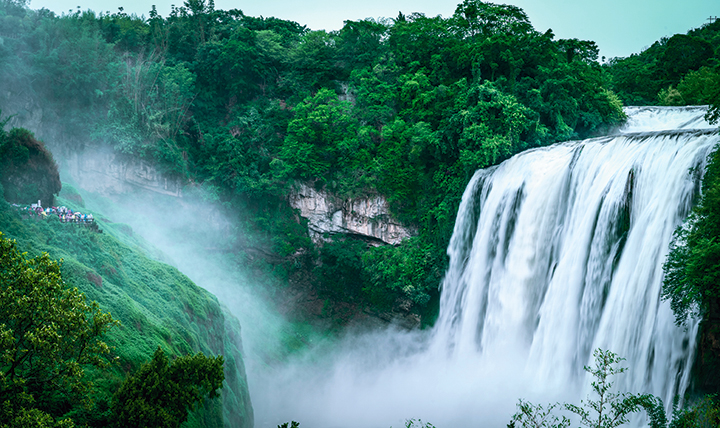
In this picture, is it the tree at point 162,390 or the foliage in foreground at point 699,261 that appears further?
the foliage in foreground at point 699,261

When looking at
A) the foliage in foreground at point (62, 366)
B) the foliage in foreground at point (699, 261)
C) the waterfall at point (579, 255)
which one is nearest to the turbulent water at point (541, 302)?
the waterfall at point (579, 255)

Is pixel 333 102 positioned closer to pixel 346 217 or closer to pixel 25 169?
pixel 346 217

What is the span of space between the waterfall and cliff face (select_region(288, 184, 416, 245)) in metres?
4.89

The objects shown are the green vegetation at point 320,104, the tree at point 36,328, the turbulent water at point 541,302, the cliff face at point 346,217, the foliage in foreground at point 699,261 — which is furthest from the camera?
the cliff face at point 346,217

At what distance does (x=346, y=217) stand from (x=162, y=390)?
21295 mm

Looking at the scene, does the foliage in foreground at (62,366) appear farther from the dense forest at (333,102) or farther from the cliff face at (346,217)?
the cliff face at (346,217)

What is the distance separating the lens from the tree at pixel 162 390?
9938 millimetres

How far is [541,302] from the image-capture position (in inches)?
786

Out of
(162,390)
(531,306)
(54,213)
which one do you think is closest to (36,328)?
(162,390)

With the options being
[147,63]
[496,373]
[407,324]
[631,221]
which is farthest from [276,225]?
[631,221]

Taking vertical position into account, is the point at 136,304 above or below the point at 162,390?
below

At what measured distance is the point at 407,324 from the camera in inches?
1150

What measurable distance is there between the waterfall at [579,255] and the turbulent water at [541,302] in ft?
0.14

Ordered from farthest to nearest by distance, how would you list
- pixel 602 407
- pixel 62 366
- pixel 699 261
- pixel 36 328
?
1. pixel 699 261
2. pixel 602 407
3. pixel 62 366
4. pixel 36 328
